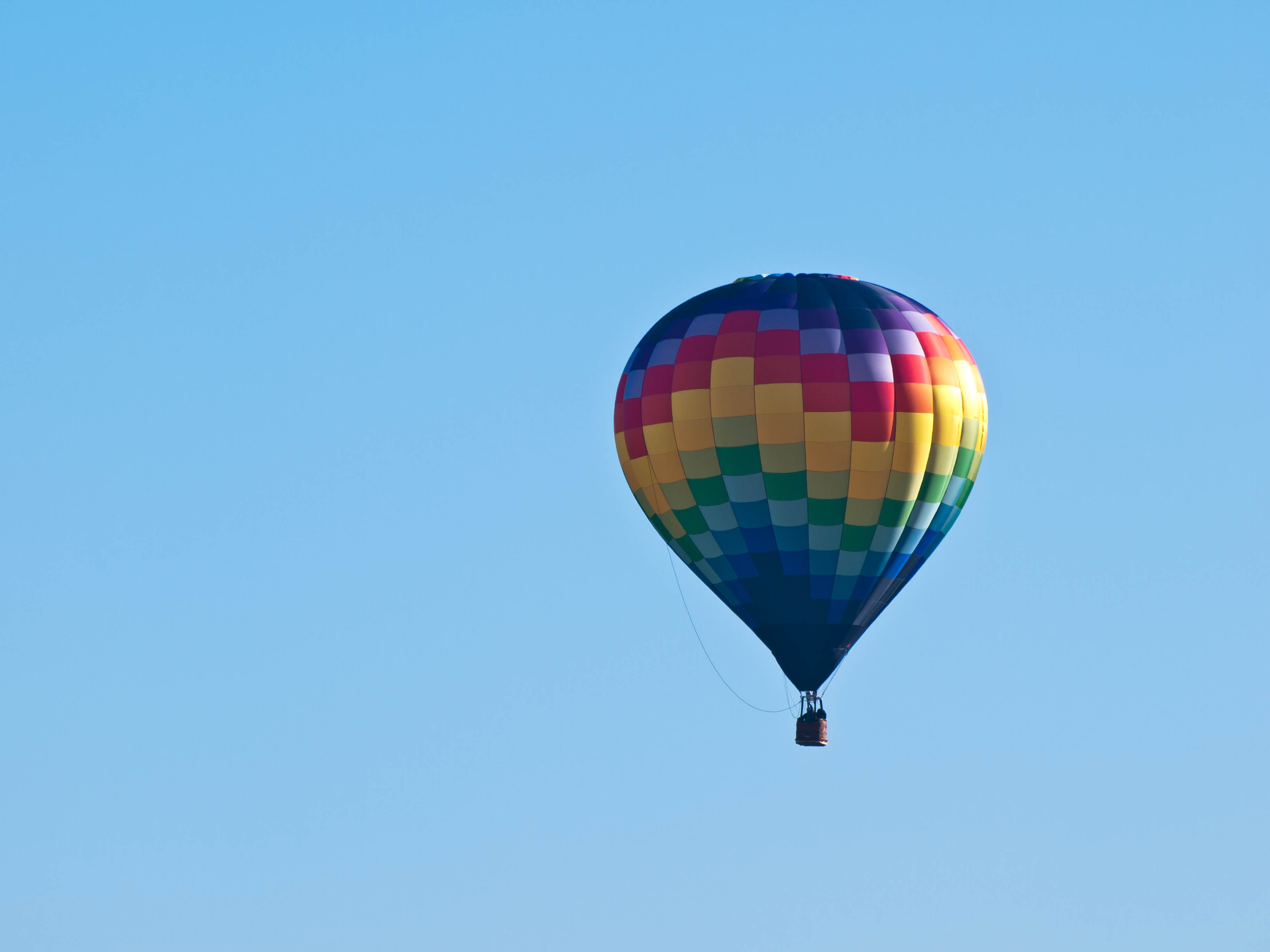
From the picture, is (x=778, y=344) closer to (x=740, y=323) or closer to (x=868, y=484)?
(x=740, y=323)

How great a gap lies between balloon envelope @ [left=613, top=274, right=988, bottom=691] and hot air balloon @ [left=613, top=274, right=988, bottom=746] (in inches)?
0.9

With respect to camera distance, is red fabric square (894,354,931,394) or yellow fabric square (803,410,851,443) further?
red fabric square (894,354,931,394)

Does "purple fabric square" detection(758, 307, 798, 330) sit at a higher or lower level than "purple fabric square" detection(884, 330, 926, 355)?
higher

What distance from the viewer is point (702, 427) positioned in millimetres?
67312

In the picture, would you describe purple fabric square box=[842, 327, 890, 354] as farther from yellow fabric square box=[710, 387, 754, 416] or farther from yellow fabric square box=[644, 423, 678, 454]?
yellow fabric square box=[644, 423, 678, 454]

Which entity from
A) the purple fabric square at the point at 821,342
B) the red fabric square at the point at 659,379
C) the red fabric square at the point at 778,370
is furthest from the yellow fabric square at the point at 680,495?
the purple fabric square at the point at 821,342

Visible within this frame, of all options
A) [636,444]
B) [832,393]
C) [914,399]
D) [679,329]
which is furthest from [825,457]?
[679,329]

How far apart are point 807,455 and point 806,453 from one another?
3 centimetres

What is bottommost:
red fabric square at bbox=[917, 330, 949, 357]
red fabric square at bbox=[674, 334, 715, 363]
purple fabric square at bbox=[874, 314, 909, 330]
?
red fabric square at bbox=[674, 334, 715, 363]

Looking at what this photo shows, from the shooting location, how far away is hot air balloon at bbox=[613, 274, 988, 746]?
220 feet

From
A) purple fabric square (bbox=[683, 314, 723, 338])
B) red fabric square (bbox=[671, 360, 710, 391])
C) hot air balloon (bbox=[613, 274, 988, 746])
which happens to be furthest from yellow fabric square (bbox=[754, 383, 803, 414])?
purple fabric square (bbox=[683, 314, 723, 338])

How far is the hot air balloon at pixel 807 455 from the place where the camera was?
2638 inches

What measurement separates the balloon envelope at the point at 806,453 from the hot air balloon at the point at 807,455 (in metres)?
0.02

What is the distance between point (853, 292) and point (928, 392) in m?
2.15
